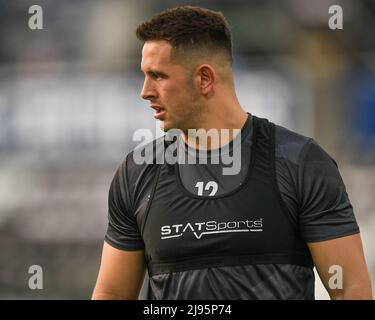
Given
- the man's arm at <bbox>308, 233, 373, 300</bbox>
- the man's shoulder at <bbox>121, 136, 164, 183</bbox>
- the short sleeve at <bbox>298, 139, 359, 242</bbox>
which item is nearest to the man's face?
the man's shoulder at <bbox>121, 136, 164, 183</bbox>

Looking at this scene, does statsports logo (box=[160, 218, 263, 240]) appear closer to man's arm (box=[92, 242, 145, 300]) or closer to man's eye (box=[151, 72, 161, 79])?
man's arm (box=[92, 242, 145, 300])

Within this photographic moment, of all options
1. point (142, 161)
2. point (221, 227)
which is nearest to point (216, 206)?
point (221, 227)

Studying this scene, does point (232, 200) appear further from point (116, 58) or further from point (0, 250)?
point (116, 58)

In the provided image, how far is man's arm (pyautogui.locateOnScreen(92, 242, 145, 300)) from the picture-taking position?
354 centimetres

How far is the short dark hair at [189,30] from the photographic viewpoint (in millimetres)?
3471

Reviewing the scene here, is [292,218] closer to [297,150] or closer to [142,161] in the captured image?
[297,150]

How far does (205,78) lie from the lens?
3.51 metres

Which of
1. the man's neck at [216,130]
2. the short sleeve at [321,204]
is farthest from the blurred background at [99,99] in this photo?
the short sleeve at [321,204]

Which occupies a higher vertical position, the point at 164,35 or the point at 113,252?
the point at 164,35

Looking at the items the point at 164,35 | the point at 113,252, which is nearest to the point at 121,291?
the point at 113,252
